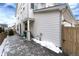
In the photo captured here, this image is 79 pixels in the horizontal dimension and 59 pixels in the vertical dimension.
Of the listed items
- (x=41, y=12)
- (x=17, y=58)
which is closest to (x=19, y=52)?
(x=17, y=58)

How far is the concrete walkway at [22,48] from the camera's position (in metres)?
2.37

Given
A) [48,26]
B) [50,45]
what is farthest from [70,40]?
[48,26]

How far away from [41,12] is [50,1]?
0.28 metres

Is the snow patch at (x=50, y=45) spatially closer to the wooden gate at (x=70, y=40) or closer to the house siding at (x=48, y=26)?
the house siding at (x=48, y=26)

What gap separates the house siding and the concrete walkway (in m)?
0.20

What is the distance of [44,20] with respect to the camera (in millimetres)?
2449

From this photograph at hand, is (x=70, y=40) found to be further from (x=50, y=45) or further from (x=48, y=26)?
(x=48, y=26)

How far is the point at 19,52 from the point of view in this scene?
2.37 meters

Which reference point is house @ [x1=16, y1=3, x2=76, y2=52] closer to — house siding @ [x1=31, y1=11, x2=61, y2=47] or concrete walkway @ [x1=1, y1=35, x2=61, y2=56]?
house siding @ [x1=31, y1=11, x2=61, y2=47]

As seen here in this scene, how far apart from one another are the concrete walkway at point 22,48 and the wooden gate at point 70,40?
30 centimetres

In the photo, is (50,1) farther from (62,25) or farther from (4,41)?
(4,41)

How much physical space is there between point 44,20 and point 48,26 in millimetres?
144

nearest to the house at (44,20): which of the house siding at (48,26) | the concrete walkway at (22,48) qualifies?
the house siding at (48,26)

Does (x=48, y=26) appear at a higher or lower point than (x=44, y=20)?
lower
